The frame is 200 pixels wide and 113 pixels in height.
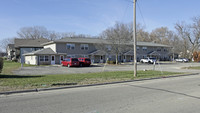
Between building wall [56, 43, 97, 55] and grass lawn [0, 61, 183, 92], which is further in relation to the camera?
building wall [56, 43, 97, 55]

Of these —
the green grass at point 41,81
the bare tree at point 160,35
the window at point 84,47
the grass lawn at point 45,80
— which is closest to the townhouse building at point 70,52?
the window at point 84,47

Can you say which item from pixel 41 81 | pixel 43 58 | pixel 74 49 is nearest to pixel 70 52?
pixel 74 49

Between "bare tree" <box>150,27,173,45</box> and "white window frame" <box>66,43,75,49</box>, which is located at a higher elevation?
"bare tree" <box>150,27,173,45</box>

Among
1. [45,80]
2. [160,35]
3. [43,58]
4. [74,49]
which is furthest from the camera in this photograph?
[160,35]

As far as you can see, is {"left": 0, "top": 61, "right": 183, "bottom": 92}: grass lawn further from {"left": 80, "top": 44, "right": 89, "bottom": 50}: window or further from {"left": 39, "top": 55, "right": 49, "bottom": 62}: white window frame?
{"left": 80, "top": 44, "right": 89, "bottom": 50}: window

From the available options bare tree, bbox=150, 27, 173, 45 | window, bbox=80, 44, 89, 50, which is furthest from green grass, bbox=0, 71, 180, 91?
bare tree, bbox=150, 27, 173, 45

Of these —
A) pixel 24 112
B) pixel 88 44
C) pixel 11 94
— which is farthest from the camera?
pixel 88 44

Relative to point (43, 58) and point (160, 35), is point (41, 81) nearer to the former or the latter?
point (43, 58)

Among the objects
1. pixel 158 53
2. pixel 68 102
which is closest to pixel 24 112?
pixel 68 102

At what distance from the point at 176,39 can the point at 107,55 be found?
38.8 m

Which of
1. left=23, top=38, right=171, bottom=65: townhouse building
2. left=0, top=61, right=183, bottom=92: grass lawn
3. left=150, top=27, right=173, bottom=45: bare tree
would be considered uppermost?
left=150, top=27, right=173, bottom=45: bare tree

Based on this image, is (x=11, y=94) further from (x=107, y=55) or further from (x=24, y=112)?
(x=107, y=55)

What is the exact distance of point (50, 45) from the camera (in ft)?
138

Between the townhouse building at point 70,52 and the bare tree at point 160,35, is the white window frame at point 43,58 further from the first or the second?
the bare tree at point 160,35
